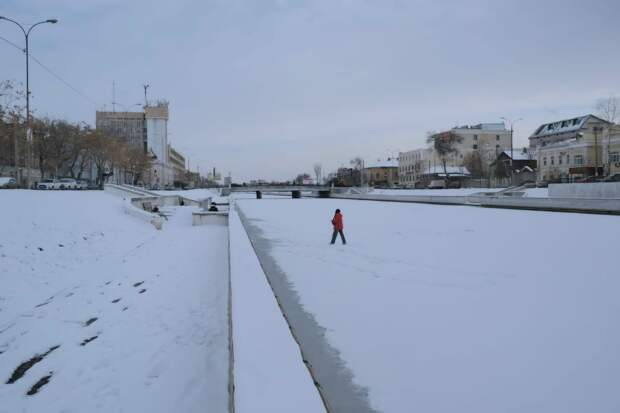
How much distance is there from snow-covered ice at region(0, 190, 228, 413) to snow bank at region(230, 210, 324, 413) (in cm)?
105

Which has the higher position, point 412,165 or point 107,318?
point 412,165

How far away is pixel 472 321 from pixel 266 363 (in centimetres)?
336

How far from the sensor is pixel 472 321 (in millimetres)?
6000

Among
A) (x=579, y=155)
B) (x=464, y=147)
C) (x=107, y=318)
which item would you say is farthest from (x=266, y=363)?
(x=464, y=147)

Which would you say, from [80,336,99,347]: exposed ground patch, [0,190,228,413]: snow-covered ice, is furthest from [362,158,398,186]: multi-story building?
[80,336,99,347]: exposed ground patch

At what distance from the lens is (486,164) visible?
91688 millimetres

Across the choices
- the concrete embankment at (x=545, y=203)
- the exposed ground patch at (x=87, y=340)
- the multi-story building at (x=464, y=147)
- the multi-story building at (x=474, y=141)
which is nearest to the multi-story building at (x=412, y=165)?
the multi-story building at (x=464, y=147)

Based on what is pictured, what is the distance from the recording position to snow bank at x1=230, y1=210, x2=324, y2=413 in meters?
3.23

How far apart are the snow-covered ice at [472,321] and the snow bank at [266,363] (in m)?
0.73

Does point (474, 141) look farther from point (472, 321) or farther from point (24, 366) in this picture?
point (24, 366)

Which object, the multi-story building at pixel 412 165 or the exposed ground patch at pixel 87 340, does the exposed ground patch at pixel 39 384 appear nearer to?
the exposed ground patch at pixel 87 340

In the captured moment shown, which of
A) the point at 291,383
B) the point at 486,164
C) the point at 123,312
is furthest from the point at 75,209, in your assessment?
the point at 486,164

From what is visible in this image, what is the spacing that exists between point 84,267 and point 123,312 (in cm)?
775

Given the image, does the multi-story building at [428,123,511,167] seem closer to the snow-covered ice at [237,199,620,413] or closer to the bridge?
the bridge
